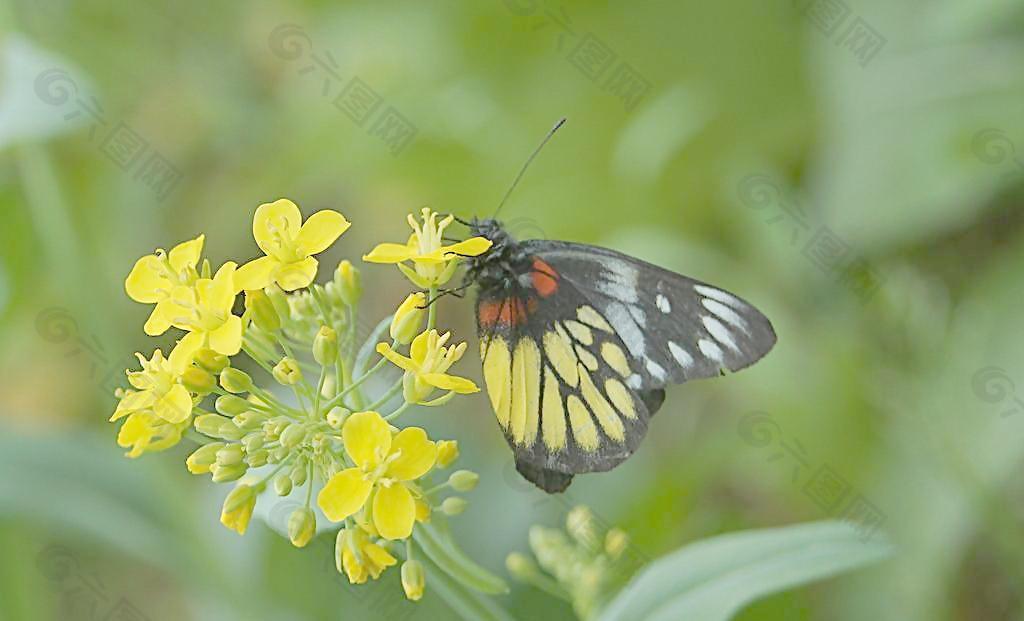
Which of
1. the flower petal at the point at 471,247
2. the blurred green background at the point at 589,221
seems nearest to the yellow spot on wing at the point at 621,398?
the flower petal at the point at 471,247

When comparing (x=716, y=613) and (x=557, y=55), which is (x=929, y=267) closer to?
(x=557, y=55)

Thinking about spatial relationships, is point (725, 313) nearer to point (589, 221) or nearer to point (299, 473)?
point (299, 473)

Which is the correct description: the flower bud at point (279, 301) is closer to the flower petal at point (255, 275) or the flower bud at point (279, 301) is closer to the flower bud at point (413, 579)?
the flower petal at point (255, 275)

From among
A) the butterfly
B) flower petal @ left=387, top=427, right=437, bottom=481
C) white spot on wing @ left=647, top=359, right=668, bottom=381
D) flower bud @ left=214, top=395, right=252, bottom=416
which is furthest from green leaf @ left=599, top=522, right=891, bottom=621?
flower bud @ left=214, top=395, right=252, bottom=416

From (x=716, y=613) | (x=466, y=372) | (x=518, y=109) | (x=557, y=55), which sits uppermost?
(x=557, y=55)

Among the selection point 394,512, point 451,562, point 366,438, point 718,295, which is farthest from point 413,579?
point 718,295

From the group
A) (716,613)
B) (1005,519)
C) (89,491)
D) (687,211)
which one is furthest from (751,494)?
(89,491)
